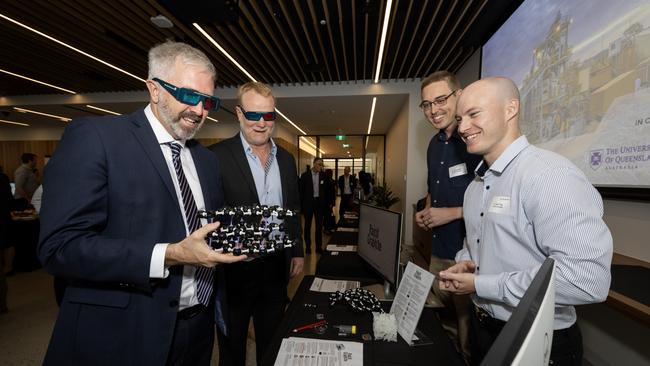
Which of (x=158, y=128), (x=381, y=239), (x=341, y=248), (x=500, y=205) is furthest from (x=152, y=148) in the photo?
(x=341, y=248)

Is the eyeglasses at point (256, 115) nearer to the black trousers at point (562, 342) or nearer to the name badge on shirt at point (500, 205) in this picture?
the name badge on shirt at point (500, 205)

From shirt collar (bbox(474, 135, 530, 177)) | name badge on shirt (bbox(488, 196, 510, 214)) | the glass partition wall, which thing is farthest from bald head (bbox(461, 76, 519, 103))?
the glass partition wall

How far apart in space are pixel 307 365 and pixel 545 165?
111cm

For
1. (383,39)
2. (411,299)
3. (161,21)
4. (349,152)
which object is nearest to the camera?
(411,299)

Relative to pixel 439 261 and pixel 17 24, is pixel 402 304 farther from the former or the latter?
pixel 17 24

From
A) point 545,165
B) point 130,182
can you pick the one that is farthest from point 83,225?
point 545,165

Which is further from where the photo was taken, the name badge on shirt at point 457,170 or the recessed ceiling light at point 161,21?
the recessed ceiling light at point 161,21

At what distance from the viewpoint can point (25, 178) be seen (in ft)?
19.4

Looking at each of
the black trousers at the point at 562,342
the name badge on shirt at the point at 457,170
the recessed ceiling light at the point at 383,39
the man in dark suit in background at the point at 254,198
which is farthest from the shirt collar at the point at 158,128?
the recessed ceiling light at the point at 383,39

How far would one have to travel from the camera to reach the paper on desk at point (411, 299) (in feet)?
3.57

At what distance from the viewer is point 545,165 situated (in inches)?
38.5

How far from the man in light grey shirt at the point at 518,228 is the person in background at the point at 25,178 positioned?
8140 millimetres

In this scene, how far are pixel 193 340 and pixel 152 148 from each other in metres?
0.87

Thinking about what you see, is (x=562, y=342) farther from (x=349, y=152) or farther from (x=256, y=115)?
(x=349, y=152)
